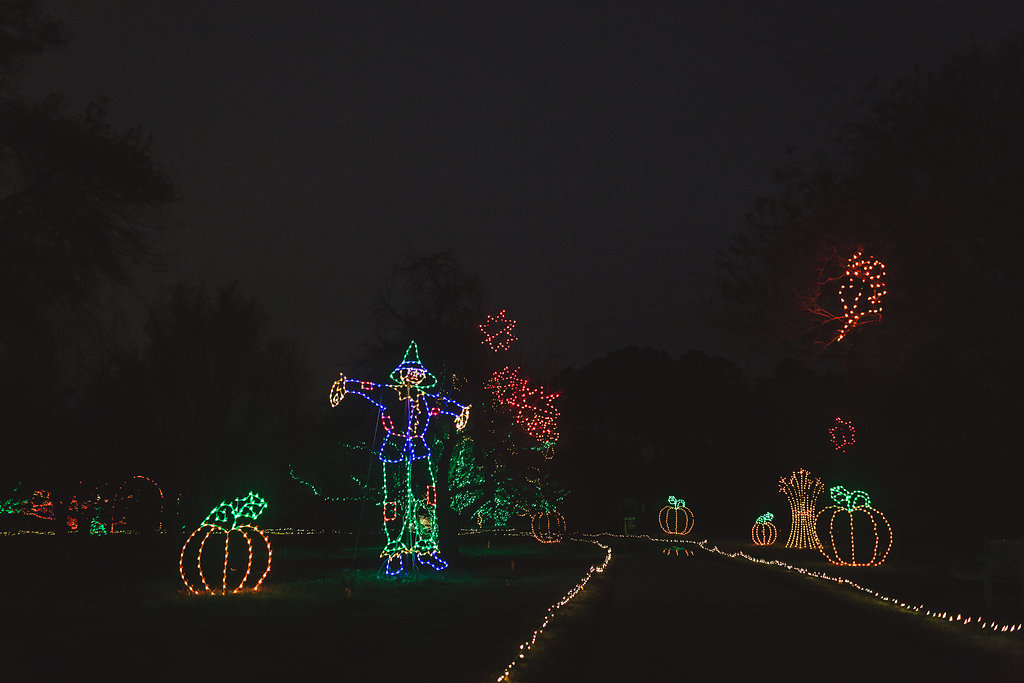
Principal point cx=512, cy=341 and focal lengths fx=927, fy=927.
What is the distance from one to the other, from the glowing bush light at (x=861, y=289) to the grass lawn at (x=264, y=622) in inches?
248

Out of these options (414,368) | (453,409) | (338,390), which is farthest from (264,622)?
(453,409)

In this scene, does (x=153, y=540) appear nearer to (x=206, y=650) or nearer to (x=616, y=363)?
(x=206, y=650)

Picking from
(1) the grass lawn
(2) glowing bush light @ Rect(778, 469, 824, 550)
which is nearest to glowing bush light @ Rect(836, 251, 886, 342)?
(1) the grass lawn

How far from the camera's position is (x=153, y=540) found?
2625 cm

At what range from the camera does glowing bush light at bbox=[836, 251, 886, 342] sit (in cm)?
1377

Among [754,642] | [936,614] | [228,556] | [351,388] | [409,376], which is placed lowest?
[228,556]

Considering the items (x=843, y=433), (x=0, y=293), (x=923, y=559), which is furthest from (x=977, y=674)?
(x=843, y=433)

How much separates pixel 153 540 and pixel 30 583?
13.6 m

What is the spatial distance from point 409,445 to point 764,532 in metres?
22.2

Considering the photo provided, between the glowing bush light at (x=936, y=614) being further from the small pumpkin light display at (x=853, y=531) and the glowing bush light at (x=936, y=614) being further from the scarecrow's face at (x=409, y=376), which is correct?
the scarecrow's face at (x=409, y=376)

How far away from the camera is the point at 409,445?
1817 cm

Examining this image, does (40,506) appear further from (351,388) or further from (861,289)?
(861,289)

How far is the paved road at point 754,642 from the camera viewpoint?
25.5 ft

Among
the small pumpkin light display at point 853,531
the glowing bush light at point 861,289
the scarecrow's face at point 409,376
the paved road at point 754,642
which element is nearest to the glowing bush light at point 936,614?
the paved road at point 754,642
